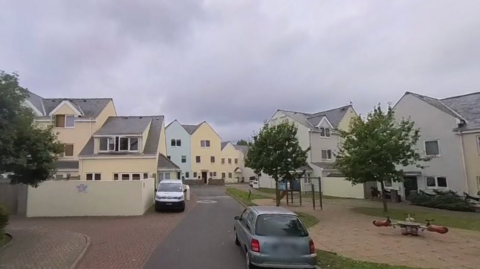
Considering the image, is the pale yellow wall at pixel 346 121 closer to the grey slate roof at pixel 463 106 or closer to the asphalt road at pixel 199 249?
the grey slate roof at pixel 463 106

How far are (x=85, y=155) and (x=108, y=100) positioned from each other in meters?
8.87

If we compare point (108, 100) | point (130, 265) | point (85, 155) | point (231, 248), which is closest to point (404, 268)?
point (231, 248)

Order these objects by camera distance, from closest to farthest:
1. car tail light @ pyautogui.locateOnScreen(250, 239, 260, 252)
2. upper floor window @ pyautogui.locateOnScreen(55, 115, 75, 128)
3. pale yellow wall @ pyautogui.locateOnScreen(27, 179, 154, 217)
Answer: car tail light @ pyautogui.locateOnScreen(250, 239, 260, 252) → pale yellow wall @ pyautogui.locateOnScreen(27, 179, 154, 217) → upper floor window @ pyautogui.locateOnScreen(55, 115, 75, 128)

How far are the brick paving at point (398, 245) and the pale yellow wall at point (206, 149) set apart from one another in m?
48.9

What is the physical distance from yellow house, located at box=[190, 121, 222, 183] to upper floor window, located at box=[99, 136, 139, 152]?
30.3 metres

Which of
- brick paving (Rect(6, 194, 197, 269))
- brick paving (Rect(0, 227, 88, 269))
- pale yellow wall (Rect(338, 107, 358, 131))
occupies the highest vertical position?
pale yellow wall (Rect(338, 107, 358, 131))

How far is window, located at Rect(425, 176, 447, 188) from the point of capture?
86.1ft

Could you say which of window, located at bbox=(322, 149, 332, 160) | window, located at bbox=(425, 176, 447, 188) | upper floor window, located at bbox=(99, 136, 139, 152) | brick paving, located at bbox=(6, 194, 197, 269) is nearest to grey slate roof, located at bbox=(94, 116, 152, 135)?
upper floor window, located at bbox=(99, 136, 139, 152)

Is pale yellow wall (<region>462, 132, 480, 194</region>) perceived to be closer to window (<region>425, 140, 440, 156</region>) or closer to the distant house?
the distant house

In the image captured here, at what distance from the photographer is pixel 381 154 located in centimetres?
1975

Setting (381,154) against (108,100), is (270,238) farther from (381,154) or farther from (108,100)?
(108,100)

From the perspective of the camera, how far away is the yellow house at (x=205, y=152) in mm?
63562

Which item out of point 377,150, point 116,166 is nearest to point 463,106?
point 377,150

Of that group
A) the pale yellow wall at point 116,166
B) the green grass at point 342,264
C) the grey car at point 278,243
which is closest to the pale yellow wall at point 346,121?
the pale yellow wall at point 116,166
